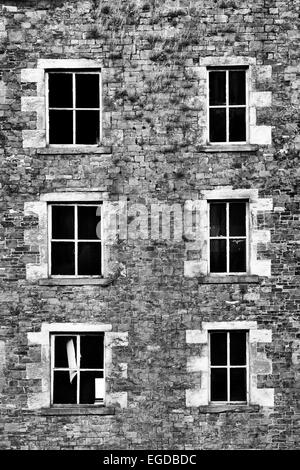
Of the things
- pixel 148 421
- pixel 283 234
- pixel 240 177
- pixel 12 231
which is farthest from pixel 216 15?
pixel 148 421

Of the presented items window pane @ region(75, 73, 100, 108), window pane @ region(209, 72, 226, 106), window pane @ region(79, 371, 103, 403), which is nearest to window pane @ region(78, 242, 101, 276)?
window pane @ region(79, 371, 103, 403)

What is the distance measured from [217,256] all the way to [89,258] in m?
2.54

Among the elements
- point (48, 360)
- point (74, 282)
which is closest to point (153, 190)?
point (74, 282)

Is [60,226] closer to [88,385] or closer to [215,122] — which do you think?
[88,385]

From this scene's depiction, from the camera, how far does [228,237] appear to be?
21047 mm

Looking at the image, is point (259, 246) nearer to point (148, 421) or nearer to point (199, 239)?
point (199, 239)

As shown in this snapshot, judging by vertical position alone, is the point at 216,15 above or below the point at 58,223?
above

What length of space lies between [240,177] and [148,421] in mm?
5080

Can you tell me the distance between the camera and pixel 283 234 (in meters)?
20.8

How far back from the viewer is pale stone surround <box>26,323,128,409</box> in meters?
20.7

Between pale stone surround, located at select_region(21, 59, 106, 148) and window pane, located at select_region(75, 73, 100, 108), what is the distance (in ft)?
0.77

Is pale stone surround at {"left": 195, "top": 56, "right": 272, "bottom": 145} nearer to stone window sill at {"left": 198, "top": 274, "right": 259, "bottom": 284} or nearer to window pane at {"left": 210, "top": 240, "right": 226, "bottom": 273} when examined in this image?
window pane at {"left": 210, "top": 240, "right": 226, "bottom": 273}

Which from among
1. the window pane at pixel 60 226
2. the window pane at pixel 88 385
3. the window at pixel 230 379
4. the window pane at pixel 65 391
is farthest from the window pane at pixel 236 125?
the window pane at pixel 65 391

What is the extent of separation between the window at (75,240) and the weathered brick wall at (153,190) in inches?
16.2
